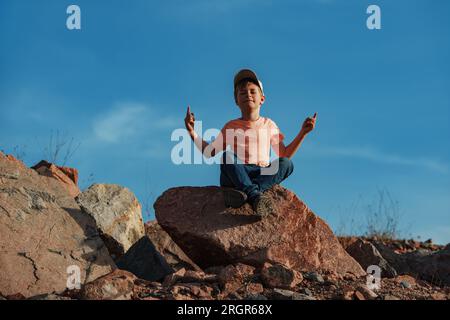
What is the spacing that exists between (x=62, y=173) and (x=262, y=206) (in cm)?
369

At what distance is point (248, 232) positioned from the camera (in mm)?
6633

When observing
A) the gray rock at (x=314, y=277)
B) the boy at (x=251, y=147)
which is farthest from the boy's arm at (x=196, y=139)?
the gray rock at (x=314, y=277)

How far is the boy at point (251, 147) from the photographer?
6.55m

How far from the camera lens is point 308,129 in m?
6.91

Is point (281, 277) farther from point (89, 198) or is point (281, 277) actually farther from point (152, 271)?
point (89, 198)

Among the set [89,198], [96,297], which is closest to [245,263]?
[96,297]

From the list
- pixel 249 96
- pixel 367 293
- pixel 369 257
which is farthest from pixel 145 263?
pixel 369 257

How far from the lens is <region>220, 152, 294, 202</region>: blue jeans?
6.52 meters

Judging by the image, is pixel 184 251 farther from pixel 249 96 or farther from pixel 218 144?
pixel 249 96

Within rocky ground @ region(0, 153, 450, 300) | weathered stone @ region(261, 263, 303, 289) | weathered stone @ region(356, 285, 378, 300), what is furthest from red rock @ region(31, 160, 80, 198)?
weathered stone @ region(356, 285, 378, 300)

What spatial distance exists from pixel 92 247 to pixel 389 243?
265 inches

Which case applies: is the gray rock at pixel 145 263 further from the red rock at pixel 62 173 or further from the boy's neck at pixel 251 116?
the red rock at pixel 62 173
